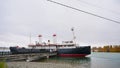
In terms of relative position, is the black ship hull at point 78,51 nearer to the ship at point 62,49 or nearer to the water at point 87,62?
the ship at point 62,49

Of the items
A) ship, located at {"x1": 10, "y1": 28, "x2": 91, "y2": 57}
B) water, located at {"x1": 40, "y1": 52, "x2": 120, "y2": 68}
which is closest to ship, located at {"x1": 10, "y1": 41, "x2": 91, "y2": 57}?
ship, located at {"x1": 10, "y1": 28, "x2": 91, "y2": 57}

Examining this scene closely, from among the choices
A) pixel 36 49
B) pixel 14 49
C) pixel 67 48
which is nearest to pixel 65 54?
pixel 67 48

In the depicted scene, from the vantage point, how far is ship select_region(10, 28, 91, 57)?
209 ft

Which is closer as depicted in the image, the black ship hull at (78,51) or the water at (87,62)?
the water at (87,62)

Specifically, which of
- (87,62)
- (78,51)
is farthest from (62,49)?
(87,62)

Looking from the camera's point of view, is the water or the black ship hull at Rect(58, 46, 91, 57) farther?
the black ship hull at Rect(58, 46, 91, 57)

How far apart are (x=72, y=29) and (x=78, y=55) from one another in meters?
13.2

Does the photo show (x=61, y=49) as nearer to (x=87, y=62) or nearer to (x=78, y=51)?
(x=78, y=51)

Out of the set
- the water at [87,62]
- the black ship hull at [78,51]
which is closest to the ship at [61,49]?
the black ship hull at [78,51]

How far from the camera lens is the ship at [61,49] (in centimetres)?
6356

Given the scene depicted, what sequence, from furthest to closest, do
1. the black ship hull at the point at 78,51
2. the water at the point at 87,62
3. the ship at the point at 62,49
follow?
the ship at the point at 62,49 → the black ship hull at the point at 78,51 → the water at the point at 87,62

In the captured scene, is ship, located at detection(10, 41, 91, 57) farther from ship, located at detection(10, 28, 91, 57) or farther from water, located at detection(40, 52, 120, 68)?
water, located at detection(40, 52, 120, 68)

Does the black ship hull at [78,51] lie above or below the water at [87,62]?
above

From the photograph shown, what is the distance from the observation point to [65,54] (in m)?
67.1
